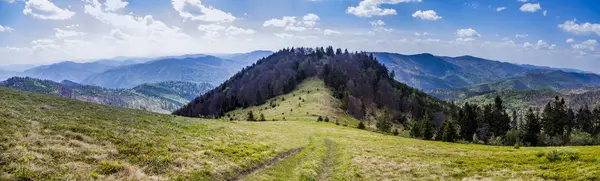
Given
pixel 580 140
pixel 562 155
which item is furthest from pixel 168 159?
pixel 580 140

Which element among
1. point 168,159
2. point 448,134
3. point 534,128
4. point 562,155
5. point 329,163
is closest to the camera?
point 168,159

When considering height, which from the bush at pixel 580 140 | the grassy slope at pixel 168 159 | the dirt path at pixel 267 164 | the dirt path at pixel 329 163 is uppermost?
the grassy slope at pixel 168 159

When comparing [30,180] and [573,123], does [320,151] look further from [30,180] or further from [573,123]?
[573,123]

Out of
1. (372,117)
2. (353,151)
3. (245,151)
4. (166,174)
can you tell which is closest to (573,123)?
(372,117)

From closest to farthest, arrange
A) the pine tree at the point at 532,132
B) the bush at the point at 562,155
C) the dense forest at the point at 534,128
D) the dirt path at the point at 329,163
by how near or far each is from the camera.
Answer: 1. the bush at the point at 562,155
2. the dirt path at the point at 329,163
3. the pine tree at the point at 532,132
4. the dense forest at the point at 534,128

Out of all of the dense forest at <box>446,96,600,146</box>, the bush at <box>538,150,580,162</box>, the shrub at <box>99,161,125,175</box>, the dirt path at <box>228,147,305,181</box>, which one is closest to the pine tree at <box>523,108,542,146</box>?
the dense forest at <box>446,96,600,146</box>

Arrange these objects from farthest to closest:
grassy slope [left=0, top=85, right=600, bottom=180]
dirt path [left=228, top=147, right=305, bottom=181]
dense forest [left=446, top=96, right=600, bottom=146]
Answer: dense forest [left=446, top=96, right=600, bottom=146], dirt path [left=228, top=147, right=305, bottom=181], grassy slope [left=0, top=85, right=600, bottom=180]

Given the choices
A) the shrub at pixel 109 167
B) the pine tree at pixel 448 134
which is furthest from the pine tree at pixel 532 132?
the shrub at pixel 109 167

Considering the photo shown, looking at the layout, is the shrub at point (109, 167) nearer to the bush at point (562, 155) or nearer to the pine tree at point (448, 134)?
the bush at point (562, 155)

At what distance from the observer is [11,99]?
3738 centimetres

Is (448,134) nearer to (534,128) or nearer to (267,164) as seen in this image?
(534,128)

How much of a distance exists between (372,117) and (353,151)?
15018 cm

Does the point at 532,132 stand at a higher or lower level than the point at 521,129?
higher

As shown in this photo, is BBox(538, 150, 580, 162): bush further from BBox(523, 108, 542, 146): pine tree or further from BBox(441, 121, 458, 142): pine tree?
BBox(523, 108, 542, 146): pine tree
